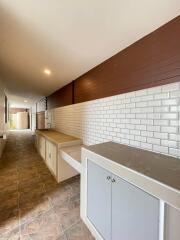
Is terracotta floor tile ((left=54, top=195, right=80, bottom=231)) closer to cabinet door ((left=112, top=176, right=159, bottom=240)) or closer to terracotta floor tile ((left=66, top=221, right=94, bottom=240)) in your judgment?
terracotta floor tile ((left=66, top=221, right=94, bottom=240))

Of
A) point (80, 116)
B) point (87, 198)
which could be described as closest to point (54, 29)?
point (80, 116)

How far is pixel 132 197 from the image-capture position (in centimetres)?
89

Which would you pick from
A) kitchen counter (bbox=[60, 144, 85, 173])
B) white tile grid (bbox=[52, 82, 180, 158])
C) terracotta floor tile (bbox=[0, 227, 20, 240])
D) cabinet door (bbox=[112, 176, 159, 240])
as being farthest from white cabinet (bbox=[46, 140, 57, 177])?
cabinet door (bbox=[112, 176, 159, 240])

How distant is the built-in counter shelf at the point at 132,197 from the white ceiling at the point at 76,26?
1.34 meters

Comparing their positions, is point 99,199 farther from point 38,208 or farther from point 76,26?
point 76,26

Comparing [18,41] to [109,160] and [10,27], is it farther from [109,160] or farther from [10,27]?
[109,160]

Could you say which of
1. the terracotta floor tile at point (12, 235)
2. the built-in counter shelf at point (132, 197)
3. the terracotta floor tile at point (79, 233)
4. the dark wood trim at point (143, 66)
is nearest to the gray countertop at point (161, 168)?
the built-in counter shelf at point (132, 197)

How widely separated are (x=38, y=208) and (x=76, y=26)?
2349 mm

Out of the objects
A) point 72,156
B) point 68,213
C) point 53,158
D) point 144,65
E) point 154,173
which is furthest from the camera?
point 53,158

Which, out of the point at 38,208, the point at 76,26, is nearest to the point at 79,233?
the point at 38,208

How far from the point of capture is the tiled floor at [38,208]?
4.56 ft

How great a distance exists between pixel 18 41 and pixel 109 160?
1.99m

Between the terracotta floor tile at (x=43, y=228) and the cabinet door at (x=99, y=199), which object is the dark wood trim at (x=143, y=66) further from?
the terracotta floor tile at (x=43, y=228)

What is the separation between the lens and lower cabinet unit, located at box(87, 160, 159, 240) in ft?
2.61
